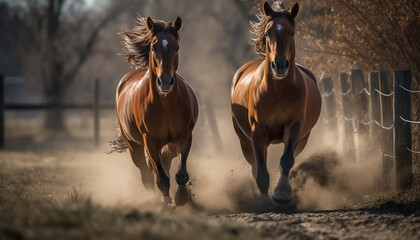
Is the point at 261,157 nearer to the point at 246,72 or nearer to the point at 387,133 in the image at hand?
the point at 246,72

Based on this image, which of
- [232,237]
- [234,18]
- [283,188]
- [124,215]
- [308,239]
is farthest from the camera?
[234,18]

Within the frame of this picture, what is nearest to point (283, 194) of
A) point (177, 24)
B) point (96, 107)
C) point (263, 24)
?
point (263, 24)

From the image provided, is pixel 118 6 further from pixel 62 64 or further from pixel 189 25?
pixel 189 25

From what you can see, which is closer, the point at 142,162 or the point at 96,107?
the point at 142,162

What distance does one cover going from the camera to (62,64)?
29453mm

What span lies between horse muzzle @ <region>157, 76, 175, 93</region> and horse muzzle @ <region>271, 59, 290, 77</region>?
3.66 ft

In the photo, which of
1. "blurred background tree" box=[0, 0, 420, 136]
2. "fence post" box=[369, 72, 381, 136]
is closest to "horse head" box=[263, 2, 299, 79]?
"fence post" box=[369, 72, 381, 136]

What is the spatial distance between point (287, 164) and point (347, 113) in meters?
3.89

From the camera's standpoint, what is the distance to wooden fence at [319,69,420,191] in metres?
6.90

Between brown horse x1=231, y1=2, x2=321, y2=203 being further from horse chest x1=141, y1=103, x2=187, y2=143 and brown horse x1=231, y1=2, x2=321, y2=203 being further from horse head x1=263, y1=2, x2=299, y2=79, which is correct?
horse chest x1=141, y1=103, x2=187, y2=143

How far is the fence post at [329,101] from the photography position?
11092 millimetres

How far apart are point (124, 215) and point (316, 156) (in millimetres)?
4556

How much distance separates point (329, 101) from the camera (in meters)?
11.2

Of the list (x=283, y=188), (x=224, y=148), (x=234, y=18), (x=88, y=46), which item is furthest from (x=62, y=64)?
(x=283, y=188)
